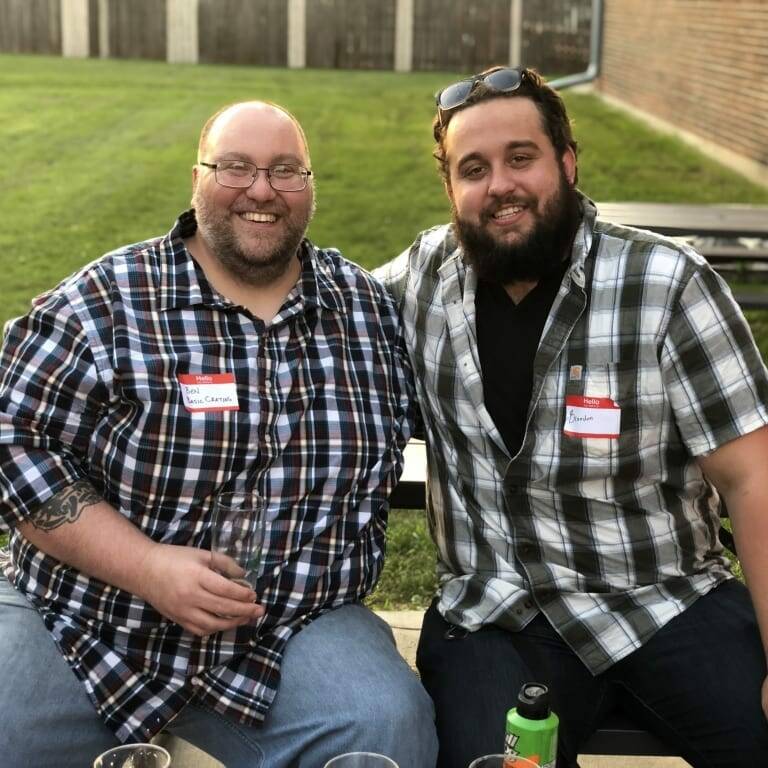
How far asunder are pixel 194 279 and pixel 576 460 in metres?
0.98

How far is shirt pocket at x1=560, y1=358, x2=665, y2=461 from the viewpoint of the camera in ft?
8.66

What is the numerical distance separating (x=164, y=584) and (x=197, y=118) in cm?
1385

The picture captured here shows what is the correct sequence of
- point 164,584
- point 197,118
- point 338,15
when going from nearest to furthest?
1. point 164,584
2. point 197,118
3. point 338,15

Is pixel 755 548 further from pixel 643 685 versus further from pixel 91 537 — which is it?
pixel 91 537

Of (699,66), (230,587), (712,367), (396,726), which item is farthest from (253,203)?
(699,66)

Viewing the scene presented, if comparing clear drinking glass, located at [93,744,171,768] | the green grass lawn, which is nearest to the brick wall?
the green grass lawn

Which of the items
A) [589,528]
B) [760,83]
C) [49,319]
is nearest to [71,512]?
[49,319]

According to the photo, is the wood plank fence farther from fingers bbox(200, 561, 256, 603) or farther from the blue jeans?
fingers bbox(200, 561, 256, 603)

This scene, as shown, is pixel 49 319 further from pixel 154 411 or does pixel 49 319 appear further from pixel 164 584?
pixel 164 584

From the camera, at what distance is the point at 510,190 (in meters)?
2.80

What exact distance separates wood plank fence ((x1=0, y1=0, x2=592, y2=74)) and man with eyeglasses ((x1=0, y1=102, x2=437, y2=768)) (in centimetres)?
2058

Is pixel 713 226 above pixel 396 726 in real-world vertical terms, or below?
above

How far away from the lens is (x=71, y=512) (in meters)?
2.57

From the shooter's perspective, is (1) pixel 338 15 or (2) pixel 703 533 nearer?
(2) pixel 703 533
